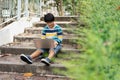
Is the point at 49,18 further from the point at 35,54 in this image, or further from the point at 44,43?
the point at 35,54

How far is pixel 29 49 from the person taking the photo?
6594 mm

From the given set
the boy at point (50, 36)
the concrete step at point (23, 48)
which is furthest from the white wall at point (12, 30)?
the boy at point (50, 36)

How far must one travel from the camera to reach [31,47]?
22.1ft

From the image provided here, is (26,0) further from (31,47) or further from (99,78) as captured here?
(99,78)

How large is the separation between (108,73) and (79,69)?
43 cm

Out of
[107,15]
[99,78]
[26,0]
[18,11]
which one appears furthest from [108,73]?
[26,0]

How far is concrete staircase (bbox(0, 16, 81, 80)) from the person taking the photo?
5535 millimetres

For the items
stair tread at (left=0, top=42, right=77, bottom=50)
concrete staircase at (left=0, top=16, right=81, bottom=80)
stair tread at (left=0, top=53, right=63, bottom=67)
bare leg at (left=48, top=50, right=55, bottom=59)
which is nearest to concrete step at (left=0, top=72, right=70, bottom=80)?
concrete staircase at (left=0, top=16, right=81, bottom=80)

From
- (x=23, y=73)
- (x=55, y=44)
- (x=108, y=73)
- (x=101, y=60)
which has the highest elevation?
(x=101, y=60)

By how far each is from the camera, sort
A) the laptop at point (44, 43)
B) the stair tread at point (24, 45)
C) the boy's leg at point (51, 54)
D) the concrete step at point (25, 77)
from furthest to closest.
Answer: the stair tread at point (24, 45)
the laptop at point (44, 43)
the boy's leg at point (51, 54)
the concrete step at point (25, 77)

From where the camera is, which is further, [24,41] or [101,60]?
[24,41]

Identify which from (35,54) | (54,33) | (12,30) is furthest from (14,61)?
(12,30)

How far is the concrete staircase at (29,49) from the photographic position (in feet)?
18.2

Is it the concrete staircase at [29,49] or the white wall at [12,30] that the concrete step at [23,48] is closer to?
the concrete staircase at [29,49]
